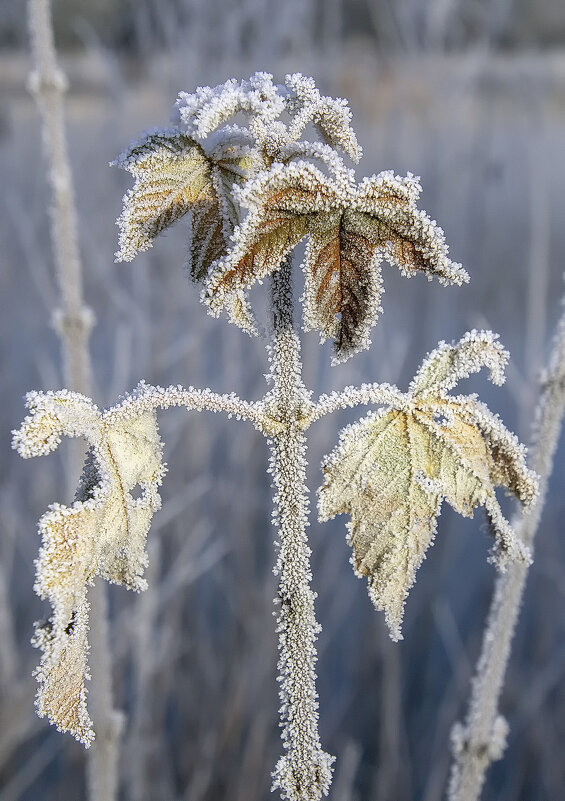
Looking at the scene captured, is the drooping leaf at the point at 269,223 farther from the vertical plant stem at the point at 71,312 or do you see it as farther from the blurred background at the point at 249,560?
the blurred background at the point at 249,560

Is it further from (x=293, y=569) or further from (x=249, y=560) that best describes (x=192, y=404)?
(x=249, y=560)

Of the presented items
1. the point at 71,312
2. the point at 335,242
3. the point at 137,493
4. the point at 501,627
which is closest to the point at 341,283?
the point at 335,242

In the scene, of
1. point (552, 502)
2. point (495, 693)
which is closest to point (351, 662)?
point (552, 502)

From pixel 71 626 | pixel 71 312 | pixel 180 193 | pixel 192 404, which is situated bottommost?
pixel 71 626

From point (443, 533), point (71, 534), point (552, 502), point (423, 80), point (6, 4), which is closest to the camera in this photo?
point (71, 534)

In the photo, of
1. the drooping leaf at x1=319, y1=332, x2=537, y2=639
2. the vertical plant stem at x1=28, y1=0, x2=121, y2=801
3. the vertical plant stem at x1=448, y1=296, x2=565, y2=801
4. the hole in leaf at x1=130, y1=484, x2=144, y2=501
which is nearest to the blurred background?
the hole in leaf at x1=130, y1=484, x2=144, y2=501

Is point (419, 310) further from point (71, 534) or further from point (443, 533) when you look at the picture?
point (71, 534)
